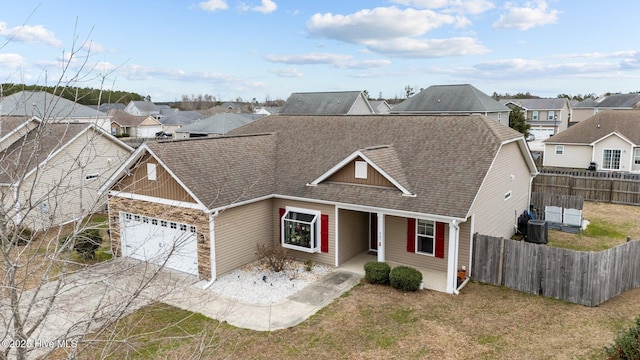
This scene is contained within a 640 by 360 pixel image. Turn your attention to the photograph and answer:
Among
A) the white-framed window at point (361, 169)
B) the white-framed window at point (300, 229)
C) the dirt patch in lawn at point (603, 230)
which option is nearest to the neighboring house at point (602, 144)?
the dirt patch in lawn at point (603, 230)

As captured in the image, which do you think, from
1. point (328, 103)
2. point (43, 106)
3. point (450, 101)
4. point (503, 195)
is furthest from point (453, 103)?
point (43, 106)

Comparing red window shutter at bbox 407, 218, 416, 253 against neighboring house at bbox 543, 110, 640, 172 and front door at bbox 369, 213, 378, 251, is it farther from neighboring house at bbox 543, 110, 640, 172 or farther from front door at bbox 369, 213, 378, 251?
neighboring house at bbox 543, 110, 640, 172

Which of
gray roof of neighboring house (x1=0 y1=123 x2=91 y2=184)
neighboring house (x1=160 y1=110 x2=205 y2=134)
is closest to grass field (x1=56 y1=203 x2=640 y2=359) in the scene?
gray roof of neighboring house (x1=0 y1=123 x2=91 y2=184)

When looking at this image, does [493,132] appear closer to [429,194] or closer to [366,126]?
[429,194]

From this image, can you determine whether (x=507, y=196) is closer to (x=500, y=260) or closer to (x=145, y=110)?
(x=500, y=260)

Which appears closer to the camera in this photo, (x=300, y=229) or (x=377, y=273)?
(x=377, y=273)

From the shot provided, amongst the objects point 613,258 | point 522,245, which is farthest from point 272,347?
point 613,258

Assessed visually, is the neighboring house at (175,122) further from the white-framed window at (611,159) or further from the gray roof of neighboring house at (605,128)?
the white-framed window at (611,159)
